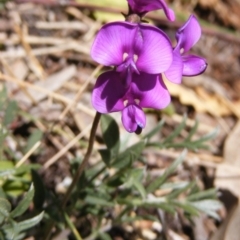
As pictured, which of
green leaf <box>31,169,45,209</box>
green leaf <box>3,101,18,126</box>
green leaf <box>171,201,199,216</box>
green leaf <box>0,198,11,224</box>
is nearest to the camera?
green leaf <box>0,198,11,224</box>

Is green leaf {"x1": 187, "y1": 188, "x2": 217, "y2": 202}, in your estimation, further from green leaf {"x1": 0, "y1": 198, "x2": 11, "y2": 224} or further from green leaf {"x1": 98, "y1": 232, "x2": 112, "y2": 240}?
green leaf {"x1": 0, "y1": 198, "x2": 11, "y2": 224}

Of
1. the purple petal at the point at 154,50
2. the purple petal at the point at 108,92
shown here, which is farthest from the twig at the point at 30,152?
the purple petal at the point at 154,50

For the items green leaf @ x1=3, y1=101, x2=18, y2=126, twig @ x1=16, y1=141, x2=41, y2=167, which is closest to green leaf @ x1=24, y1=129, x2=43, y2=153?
twig @ x1=16, y1=141, x2=41, y2=167

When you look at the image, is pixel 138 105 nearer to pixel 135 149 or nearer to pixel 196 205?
pixel 135 149

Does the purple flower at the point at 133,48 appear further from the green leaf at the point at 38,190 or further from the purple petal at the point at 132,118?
the green leaf at the point at 38,190

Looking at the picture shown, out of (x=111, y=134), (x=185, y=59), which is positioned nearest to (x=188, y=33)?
(x=185, y=59)

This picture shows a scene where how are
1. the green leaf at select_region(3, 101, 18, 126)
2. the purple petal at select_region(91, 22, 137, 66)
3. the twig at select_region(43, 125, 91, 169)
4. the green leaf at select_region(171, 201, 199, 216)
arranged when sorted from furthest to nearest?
the twig at select_region(43, 125, 91, 169) → the green leaf at select_region(3, 101, 18, 126) → the green leaf at select_region(171, 201, 199, 216) → the purple petal at select_region(91, 22, 137, 66)

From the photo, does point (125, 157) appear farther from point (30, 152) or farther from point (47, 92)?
point (47, 92)
